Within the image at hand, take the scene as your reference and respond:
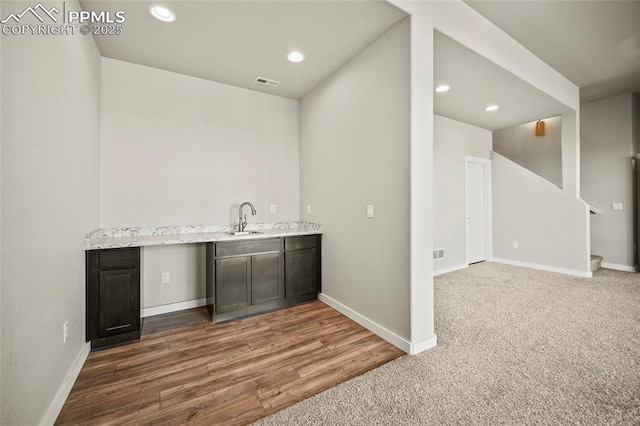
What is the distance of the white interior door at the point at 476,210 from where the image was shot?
5320 mm

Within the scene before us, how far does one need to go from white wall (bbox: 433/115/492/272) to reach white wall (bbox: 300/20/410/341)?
233 centimetres

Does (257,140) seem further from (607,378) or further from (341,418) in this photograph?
(607,378)

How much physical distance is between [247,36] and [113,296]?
2696 mm

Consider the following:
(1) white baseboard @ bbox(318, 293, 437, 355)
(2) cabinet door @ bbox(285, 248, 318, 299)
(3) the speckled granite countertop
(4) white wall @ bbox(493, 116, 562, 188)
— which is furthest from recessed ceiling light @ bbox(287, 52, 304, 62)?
(4) white wall @ bbox(493, 116, 562, 188)

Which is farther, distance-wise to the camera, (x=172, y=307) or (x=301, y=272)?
(x=301, y=272)

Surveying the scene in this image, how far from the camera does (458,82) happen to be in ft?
11.0

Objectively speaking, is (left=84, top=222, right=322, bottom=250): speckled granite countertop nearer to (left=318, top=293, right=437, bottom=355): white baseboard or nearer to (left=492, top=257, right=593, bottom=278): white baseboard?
(left=318, top=293, right=437, bottom=355): white baseboard

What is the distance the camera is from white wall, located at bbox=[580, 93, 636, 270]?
15.2 feet

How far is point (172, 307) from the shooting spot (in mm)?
3121

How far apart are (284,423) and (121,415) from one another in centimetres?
99

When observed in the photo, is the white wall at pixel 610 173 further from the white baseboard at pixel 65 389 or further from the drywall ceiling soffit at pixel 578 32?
the white baseboard at pixel 65 389

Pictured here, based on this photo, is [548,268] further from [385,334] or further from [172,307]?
[172,307]

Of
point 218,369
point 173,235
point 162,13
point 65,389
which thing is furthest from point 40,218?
point 162,13

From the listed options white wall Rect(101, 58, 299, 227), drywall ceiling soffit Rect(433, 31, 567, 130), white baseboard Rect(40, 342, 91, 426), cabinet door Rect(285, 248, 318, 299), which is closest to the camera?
white baseboard Rect(40, 342, 91, 426)
